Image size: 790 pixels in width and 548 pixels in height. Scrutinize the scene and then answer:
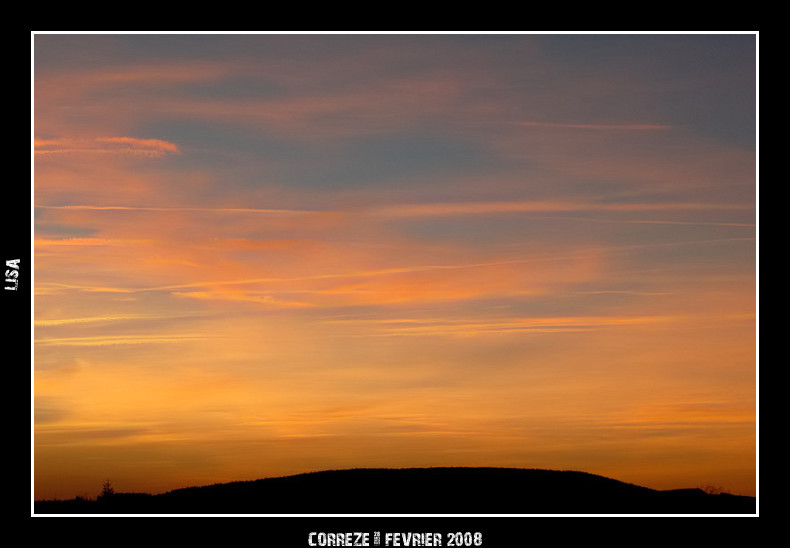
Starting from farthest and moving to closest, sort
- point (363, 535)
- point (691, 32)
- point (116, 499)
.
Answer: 1. point (116, 499)
2. point (691, 32)
3. point (363, 535)

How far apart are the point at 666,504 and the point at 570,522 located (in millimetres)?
3878

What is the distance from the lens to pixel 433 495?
60.0ft

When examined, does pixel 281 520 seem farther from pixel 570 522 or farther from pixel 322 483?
pixel 570 522

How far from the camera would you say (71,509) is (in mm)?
16859

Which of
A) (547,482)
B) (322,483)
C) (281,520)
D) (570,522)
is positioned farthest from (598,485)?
(281,520)

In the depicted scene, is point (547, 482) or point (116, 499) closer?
point (116, 499)

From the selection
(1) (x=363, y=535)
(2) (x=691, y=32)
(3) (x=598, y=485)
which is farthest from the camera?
(3) (x=598, y=485)

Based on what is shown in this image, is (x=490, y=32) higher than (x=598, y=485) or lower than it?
higher

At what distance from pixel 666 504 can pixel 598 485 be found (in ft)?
4.99

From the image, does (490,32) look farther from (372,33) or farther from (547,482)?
(547,482)

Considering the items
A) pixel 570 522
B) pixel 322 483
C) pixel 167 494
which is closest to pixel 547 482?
pixel 570 522

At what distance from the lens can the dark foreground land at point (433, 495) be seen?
17.7 metres

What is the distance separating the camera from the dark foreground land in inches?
698

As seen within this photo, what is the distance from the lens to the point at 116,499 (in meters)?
Answer: 17.7
